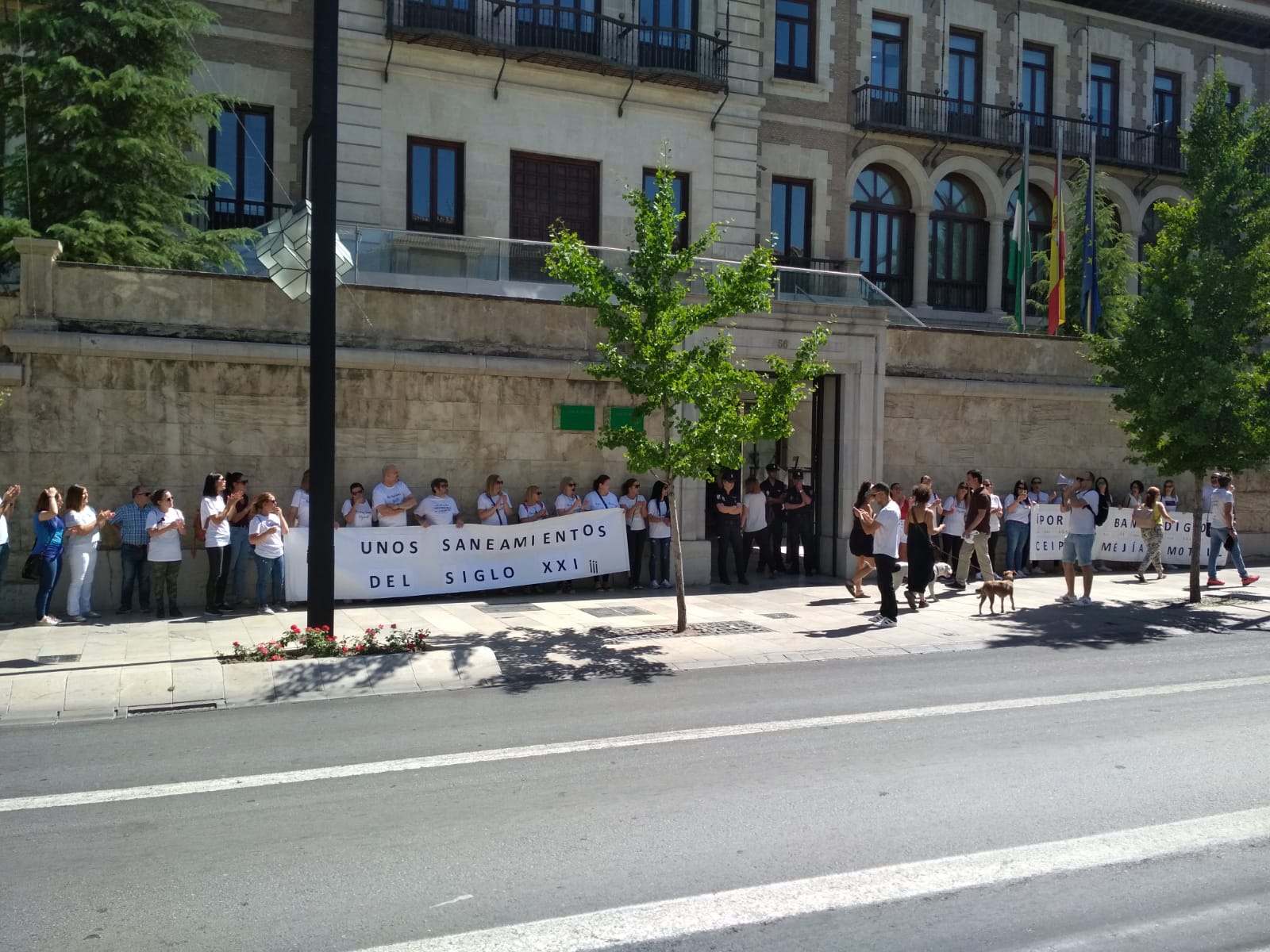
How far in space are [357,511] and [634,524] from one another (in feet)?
14.2

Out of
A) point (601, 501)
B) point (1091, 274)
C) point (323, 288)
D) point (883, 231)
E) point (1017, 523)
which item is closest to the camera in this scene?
point (323, 288)

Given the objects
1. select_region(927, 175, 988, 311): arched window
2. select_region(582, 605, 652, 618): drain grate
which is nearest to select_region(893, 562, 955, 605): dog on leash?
select_region(582, 605, 652, 618): drain grate

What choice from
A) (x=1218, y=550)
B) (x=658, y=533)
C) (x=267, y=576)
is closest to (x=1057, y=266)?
(x=1218, y=550)

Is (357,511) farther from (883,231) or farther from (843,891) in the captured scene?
(883,231)

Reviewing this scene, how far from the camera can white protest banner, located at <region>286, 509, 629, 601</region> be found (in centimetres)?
1449

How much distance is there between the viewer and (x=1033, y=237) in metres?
30.0

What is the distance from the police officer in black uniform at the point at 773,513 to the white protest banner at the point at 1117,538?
4872mm

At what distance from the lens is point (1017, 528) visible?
1959cm

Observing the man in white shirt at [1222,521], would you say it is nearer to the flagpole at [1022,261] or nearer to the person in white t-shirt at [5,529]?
the flagpole at [1022,261]

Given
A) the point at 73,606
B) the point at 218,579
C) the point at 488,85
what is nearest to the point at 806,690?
the point at 218,579

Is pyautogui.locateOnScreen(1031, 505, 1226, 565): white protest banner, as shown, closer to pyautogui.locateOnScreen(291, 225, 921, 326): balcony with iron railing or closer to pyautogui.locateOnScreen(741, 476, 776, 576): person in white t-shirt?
pyautogui.locateOnScreen(741, 476, 776, 576): person in white t-shirt

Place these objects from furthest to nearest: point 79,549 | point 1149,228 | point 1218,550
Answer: point 1149,228
point 1218,550
point 79,549

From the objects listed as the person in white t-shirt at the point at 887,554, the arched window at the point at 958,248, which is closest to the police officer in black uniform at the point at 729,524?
the person in white t-shirt at the point at 887,554

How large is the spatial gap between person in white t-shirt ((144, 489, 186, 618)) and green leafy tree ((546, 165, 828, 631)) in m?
5.47
